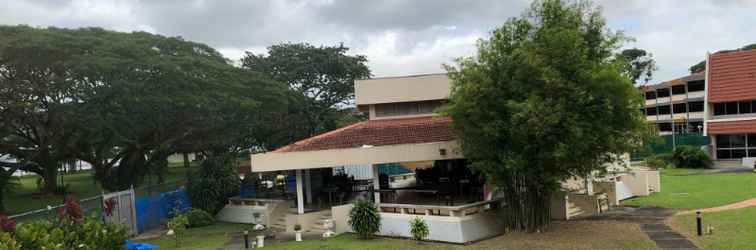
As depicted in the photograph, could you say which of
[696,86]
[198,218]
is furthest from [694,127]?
[198,218]

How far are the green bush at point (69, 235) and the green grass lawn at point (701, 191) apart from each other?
18.3 meters

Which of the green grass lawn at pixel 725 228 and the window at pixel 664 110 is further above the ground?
the window at pixel 664 110

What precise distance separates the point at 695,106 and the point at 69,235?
172 ft

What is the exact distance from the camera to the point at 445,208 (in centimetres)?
1623

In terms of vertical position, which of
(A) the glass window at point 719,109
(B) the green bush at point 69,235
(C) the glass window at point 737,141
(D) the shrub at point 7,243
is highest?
(A) the glass window at point 719,109

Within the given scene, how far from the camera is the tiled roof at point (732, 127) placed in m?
32.9

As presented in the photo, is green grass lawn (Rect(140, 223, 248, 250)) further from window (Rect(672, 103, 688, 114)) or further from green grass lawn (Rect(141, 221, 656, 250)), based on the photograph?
window (Rect(672, 103, 688, 114))

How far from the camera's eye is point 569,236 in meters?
15.6

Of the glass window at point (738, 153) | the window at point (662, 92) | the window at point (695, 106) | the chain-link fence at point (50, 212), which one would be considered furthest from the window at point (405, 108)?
the window at point (662, 92)

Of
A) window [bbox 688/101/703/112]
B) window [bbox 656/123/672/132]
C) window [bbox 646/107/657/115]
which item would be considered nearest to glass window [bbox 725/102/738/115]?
window [bbox 688/101/703/112]

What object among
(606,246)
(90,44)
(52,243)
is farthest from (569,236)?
(90,44)

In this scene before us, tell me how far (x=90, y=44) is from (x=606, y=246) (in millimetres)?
20463

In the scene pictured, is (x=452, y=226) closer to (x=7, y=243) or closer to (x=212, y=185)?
(x=7, y=243)

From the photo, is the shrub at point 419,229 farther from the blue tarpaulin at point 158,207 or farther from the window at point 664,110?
the window at point 664,110
